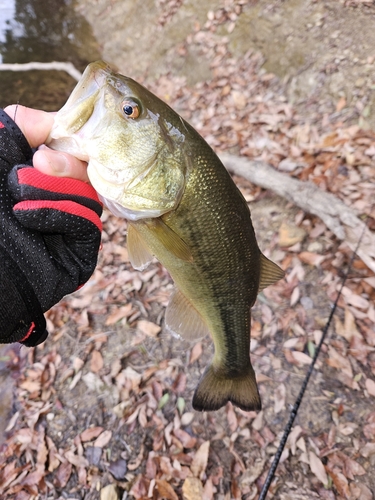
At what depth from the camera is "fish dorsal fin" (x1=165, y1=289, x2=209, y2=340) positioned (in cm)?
225

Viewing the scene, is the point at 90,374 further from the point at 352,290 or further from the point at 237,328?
the point at 352,290

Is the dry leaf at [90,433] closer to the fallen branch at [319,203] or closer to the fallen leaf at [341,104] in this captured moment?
the fallen branch at [319,203]

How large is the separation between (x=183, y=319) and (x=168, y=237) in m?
0.72

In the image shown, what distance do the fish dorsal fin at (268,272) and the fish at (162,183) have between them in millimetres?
54

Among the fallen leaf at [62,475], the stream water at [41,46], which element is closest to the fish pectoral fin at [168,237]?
the fallen leaf at [62,475]

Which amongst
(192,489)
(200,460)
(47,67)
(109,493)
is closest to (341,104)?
(200,460)

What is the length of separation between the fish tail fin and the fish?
1.97 feet

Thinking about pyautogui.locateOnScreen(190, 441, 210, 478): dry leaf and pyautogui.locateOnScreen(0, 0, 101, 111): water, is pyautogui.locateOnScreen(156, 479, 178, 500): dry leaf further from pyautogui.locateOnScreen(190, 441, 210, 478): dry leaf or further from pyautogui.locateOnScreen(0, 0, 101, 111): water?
pyautogui.locateOnScreen(0, 0, 101, 111): water

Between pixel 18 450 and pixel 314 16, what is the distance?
700 cm

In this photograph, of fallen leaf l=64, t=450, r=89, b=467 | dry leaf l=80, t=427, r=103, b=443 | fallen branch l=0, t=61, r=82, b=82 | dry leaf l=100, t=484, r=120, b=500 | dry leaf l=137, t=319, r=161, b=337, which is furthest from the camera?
fallen branch l=0, t=61, r=82, b=82

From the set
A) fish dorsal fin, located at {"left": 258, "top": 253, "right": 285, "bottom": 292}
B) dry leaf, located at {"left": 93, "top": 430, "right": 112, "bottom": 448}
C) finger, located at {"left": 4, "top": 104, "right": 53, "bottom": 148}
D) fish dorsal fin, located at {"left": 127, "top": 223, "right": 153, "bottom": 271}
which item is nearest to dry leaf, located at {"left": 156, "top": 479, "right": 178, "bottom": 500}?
dry leaf, located at {"left": 93, "top": 430, "right": 112, "bottom": 448}

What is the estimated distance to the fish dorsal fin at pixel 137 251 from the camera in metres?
1.95

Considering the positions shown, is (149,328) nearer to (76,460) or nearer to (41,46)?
(76,460)

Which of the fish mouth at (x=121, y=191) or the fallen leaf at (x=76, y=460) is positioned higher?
the fish mouth at (x=121, y=191)
